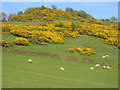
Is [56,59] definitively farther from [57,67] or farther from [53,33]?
[53,33]

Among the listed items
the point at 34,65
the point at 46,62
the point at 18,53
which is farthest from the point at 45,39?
the point at 34,65

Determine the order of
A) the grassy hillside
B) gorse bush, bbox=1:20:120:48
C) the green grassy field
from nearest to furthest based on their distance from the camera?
1. the green grassy field
2. the grassy hillside
3. gorse bush, bbox=1:20:120:48

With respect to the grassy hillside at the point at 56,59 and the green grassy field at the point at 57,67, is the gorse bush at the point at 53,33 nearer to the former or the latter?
the grassy hillside at the point at 56,59

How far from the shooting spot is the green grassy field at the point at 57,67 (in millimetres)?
17578

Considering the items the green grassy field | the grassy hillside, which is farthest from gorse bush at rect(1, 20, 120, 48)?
the green grassy field

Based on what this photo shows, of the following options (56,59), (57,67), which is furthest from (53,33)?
(57,67)

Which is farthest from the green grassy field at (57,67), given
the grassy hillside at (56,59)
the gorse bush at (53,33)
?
the gorse bush at (53,33)

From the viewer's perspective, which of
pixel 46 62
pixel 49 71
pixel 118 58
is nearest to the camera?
pixel 49 71

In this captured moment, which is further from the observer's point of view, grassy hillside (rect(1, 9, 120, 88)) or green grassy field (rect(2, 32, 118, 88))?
grassy hillside (rect(1, 9, 120, 88))

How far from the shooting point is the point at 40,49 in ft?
109

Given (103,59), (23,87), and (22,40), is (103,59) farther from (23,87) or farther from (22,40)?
(23,87)

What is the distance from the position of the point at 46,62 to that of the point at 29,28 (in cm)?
1705

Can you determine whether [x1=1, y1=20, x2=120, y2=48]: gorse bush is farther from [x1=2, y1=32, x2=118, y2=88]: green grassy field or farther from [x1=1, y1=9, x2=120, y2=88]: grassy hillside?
[x1=2, y1=32, x2=118, y2=88]: green grassy field

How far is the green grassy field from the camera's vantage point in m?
17.6
